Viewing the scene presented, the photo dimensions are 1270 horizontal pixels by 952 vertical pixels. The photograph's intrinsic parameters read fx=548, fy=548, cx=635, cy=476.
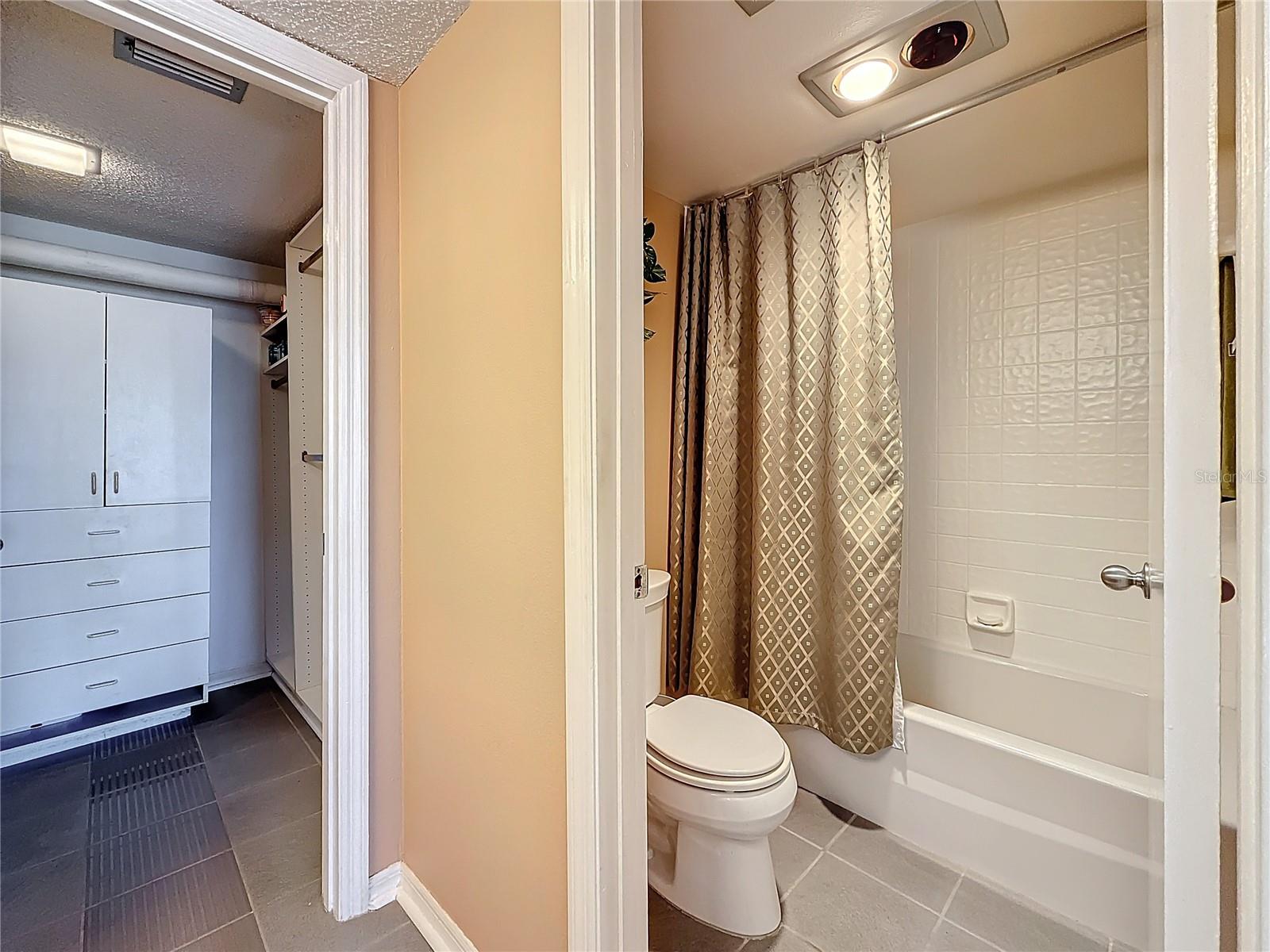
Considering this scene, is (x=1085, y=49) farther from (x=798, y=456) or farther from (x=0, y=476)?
(x=0, y=476)

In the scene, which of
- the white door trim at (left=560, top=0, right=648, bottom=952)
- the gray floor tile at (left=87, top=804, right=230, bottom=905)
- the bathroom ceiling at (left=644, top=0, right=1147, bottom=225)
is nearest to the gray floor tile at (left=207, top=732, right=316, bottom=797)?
the gray floor tile at (left=87, top=804, right=230, bottom=905)

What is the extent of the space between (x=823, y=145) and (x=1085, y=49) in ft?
2.23

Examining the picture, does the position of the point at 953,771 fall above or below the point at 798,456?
below

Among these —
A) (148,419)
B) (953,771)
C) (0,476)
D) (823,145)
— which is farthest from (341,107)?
(953,771)

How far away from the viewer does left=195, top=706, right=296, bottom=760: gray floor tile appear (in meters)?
2.30

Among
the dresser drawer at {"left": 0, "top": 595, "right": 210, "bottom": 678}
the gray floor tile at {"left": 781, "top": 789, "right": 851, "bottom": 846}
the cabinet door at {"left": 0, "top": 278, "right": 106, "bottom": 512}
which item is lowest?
the gray floor tile at {"left": 781, "top": 789, "right": 851, "bottom": 846}

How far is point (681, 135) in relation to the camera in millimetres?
1778

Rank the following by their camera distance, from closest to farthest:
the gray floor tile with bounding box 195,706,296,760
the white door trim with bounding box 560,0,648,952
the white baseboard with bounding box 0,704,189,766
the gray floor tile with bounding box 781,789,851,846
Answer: the white door trim with bounding box 560,0,648,952 < the gray floor tile with bounding box 781,789,851,846 < the white baseboard with bounding box 0,704,189,766 < the gray floor tile with bounding box 195,706,296,760

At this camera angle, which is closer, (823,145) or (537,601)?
(537,601)

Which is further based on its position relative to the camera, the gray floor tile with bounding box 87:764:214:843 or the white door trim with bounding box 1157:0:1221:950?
the gray floor tile with bounding box 87:764:214:843

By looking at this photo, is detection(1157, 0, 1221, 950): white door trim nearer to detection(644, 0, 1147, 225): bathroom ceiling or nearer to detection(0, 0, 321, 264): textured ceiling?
detection(644, 0, 1147, 225): bathroom ceiling

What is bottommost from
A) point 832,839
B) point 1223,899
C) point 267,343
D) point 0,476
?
point 832,839

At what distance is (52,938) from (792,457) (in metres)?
2.44

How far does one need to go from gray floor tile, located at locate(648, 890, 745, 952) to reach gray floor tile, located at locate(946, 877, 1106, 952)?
0.60m
